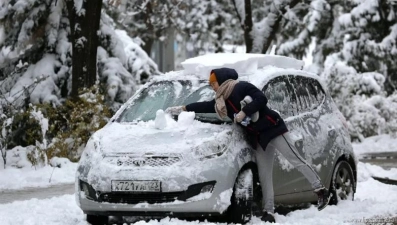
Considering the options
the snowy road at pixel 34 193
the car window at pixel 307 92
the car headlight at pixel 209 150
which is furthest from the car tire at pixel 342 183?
the snowy road at pixel 34 193

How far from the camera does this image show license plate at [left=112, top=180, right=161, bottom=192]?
26.2 feet

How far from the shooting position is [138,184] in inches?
316

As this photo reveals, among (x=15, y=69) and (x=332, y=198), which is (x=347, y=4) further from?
(x=332, y=198)

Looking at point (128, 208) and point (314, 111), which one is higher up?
point (314, 111)

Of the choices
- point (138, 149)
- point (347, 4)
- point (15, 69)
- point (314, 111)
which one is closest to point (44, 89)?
point (15, 69)

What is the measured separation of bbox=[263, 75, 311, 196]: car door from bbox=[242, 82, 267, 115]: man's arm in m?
0.63

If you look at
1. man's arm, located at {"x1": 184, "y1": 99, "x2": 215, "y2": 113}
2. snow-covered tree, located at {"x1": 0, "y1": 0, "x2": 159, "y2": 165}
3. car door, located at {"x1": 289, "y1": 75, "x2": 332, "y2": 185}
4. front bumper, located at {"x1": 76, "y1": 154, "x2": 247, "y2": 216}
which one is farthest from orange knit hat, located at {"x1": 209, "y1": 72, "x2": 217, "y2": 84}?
snow-covered tree, located at {"x1": 0, "y1": 0, "x2": 159, "y2": 165}

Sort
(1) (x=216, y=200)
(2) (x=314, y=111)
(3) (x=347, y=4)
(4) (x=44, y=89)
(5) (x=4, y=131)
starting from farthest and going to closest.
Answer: (3) (x=347, y=4), (4) (x=44, y=89), (5) (x=4, y=131), (2) (x=314, y=111), (1) (x=216, y=200)

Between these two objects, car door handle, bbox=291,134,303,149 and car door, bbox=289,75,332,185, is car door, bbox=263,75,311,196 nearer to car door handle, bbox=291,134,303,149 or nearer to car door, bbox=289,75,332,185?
car door handle, bbox=291,134,303,149

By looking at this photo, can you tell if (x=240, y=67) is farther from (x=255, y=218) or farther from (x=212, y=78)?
(x=255, y=218)

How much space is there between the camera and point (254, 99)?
28.2 feet

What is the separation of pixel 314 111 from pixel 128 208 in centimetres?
301

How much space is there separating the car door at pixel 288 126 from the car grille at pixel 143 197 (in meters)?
1.42

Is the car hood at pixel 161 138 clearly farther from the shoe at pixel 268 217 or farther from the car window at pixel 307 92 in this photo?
the car window at pixel 307 92
